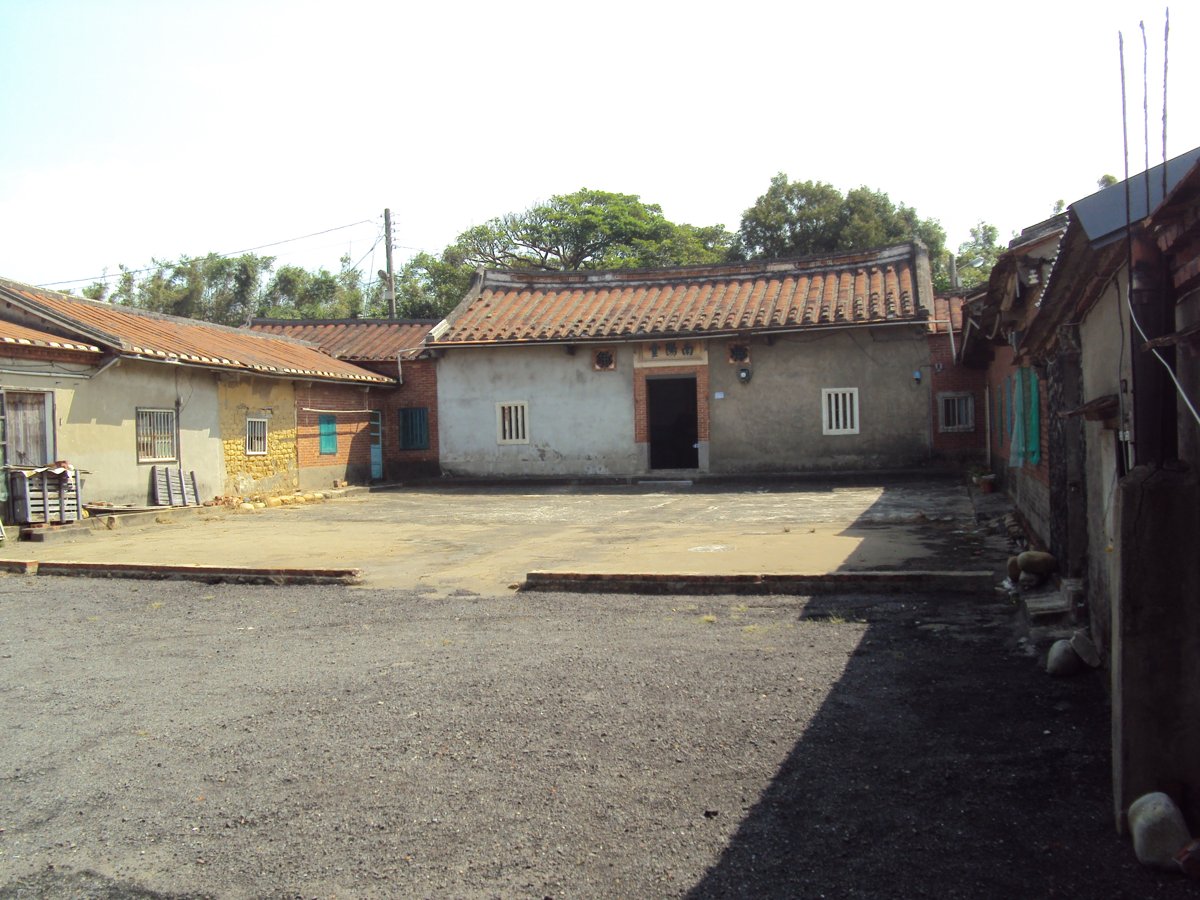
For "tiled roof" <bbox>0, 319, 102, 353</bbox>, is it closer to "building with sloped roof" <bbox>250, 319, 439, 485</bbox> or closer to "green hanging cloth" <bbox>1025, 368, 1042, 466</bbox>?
"building with sloped roof" <bbox>250, 319, 439, 485</bbox>

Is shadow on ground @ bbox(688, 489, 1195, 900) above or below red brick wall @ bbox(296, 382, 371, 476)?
below

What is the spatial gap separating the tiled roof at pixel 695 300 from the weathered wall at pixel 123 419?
5.73 m

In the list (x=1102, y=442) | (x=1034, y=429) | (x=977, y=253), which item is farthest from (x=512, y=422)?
(x=977, y=253)

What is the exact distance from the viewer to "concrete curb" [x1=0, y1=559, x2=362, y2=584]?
9.08 m

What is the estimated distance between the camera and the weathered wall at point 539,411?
70.3 feet

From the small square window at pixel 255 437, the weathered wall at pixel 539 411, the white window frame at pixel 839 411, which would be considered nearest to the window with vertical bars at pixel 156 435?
the small square window at pixel 255 437

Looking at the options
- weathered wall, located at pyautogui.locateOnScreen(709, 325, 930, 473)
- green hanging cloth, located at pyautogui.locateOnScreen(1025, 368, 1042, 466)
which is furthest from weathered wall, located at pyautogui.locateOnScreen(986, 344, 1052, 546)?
weathered wall, located at pyautogui.locateOnScreen(709, 325, 930, 473)

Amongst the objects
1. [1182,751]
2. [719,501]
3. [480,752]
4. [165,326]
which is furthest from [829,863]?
[165,326]

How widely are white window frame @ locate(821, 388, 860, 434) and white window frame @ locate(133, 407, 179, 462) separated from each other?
1259 centimetres

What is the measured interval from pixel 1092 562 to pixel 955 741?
2.23 m

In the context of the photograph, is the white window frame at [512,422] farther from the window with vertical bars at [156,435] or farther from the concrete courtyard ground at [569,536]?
the window with vertical bars at [156,435]

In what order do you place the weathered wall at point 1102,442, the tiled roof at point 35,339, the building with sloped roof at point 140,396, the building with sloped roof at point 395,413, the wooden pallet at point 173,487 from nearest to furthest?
the weathered wall at point 1102,442, the tiled roof at point 35,339, the building with sloped roof at point 140,396, the wooden pallet at point 173,487, the building with sloped roof at point 395,413

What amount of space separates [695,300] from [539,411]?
4437mm

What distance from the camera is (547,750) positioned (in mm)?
4305
